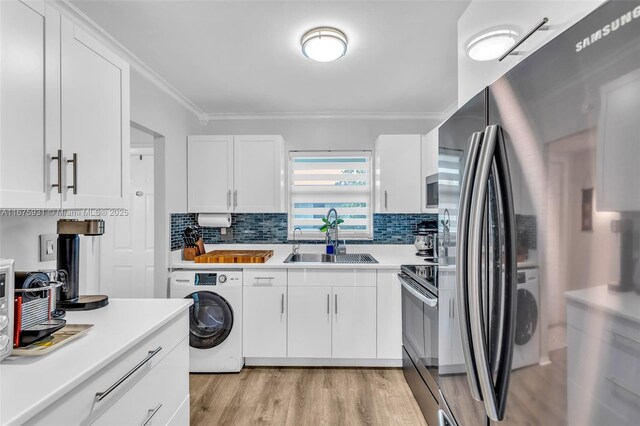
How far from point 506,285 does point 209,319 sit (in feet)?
8.61

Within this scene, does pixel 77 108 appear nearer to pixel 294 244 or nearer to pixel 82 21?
pixel 82 21

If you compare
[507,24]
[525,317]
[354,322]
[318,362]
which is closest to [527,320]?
[525,317]

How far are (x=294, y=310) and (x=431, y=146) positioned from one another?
75.4 inches

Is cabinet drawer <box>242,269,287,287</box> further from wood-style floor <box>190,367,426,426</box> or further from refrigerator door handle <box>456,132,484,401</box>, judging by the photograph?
refrigerator door handle <box>456,132,484,401</box>

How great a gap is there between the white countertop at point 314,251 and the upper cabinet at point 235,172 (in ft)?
1.60

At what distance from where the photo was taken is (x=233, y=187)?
10.7 ft

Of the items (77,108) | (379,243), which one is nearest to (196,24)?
(77,108)

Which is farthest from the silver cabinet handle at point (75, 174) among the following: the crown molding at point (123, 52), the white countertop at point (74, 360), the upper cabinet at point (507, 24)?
the upper cabinet at point (507, 24)

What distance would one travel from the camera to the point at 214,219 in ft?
11.1

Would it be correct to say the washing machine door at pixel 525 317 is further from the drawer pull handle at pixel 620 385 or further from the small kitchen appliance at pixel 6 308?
the small kitchen appliance at pixel 6 308

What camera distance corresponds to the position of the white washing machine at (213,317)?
2.80 meters

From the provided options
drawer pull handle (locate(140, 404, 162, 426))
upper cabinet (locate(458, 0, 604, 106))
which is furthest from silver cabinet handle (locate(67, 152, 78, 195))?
upper cabinet (locate(458, 0, 604, 106))

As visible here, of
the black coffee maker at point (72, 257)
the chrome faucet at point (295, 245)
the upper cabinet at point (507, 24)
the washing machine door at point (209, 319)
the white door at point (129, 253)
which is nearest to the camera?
the upper cabinet at point (507, 24)

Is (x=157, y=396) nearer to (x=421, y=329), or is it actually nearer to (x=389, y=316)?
(x=421, y=329)
